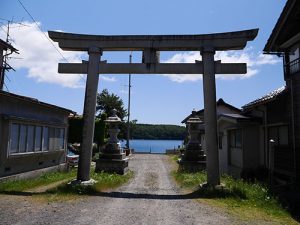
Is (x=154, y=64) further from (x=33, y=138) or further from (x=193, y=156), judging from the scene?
(x=193, y=156)

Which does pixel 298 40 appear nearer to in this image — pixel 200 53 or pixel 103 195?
pixel 200 53

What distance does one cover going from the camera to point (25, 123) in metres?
15.5

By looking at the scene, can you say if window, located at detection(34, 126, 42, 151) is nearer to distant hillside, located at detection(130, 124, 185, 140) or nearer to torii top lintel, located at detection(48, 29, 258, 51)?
torii top lintel, located at detection(48, 29, 258, 51)

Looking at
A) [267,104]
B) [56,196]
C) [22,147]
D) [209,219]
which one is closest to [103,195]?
[56,196]

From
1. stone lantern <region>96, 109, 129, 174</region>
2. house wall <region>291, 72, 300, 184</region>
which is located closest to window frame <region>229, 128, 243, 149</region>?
house wall <region>291, 72, 300, 184</region>

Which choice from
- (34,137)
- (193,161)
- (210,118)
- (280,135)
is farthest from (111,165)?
(280,135)

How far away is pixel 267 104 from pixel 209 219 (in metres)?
10.0

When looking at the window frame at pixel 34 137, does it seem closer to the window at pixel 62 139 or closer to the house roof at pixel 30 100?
the window at pixel 62 139

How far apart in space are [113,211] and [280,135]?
32.1 feet

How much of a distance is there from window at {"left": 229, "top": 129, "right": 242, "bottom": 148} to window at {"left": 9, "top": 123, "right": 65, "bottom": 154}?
10607 mm

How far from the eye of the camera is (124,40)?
1386cm

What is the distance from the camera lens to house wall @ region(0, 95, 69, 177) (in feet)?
44.8

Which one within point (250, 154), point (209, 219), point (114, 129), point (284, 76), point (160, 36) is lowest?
point (209, 219)

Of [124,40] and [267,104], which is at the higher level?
[124,40]
